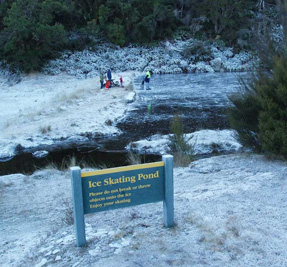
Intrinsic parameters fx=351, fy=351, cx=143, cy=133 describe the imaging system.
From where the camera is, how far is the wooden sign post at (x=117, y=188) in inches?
157

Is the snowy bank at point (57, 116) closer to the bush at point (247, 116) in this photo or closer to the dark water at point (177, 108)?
the dark water at point (177, 108)

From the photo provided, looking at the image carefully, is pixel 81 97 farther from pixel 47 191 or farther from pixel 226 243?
pixel 226 243

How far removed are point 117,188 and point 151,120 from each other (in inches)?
526

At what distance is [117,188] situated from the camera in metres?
4.11

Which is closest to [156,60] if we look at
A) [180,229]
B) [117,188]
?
[180,229]

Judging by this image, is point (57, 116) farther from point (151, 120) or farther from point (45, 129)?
point (151, 120)

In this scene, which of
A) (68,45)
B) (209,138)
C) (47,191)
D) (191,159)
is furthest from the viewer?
(68,45)

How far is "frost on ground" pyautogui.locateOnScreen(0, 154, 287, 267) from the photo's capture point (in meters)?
3.91

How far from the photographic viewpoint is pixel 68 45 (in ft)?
142

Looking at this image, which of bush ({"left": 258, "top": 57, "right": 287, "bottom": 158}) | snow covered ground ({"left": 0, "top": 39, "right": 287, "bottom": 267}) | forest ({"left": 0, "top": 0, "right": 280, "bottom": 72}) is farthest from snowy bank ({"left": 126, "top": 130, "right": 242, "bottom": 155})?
forest ({"left": 0, "top": 0, "right": 280, "bottom": 72})

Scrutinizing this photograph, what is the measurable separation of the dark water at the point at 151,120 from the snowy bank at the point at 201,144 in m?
0.53

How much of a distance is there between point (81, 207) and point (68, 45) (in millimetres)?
41902

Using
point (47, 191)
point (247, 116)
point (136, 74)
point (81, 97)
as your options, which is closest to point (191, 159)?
point (247, 116)

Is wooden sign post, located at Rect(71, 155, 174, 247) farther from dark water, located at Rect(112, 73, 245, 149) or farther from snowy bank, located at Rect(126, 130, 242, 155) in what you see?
snowy bank, located at Rect(126, 130, 242, 155)
